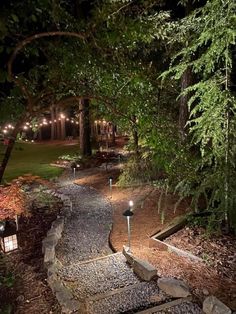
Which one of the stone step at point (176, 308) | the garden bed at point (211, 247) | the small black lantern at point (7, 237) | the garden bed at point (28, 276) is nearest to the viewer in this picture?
the stone step at point (176, 308)

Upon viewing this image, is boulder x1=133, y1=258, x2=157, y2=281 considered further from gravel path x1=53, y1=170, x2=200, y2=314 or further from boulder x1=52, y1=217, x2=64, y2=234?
boulder x1=52, y1=217, x2=64, y2=234

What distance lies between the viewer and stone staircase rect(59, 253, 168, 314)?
13.7 ft

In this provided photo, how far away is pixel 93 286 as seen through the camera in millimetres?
4785

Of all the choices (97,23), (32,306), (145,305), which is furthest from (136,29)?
(32,306)

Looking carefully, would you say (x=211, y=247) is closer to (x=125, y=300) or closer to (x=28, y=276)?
(x=125, y=300)

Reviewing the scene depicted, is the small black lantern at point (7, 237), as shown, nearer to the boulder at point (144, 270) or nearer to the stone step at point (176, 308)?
the boulder at point (144, 270)

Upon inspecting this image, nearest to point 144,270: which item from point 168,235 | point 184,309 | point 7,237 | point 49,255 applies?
point 184,309

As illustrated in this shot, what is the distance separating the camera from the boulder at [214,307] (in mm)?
3854

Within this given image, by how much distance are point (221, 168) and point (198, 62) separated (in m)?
1.49

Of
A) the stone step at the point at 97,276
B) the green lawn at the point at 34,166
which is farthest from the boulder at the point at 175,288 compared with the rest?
the green lawn at the point at 34,166

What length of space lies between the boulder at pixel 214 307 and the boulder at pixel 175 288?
0.34 m

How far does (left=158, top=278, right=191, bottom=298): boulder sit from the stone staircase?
9cm

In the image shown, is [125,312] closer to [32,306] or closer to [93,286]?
[93,286]

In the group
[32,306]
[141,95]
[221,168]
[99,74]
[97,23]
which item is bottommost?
[32,306]
